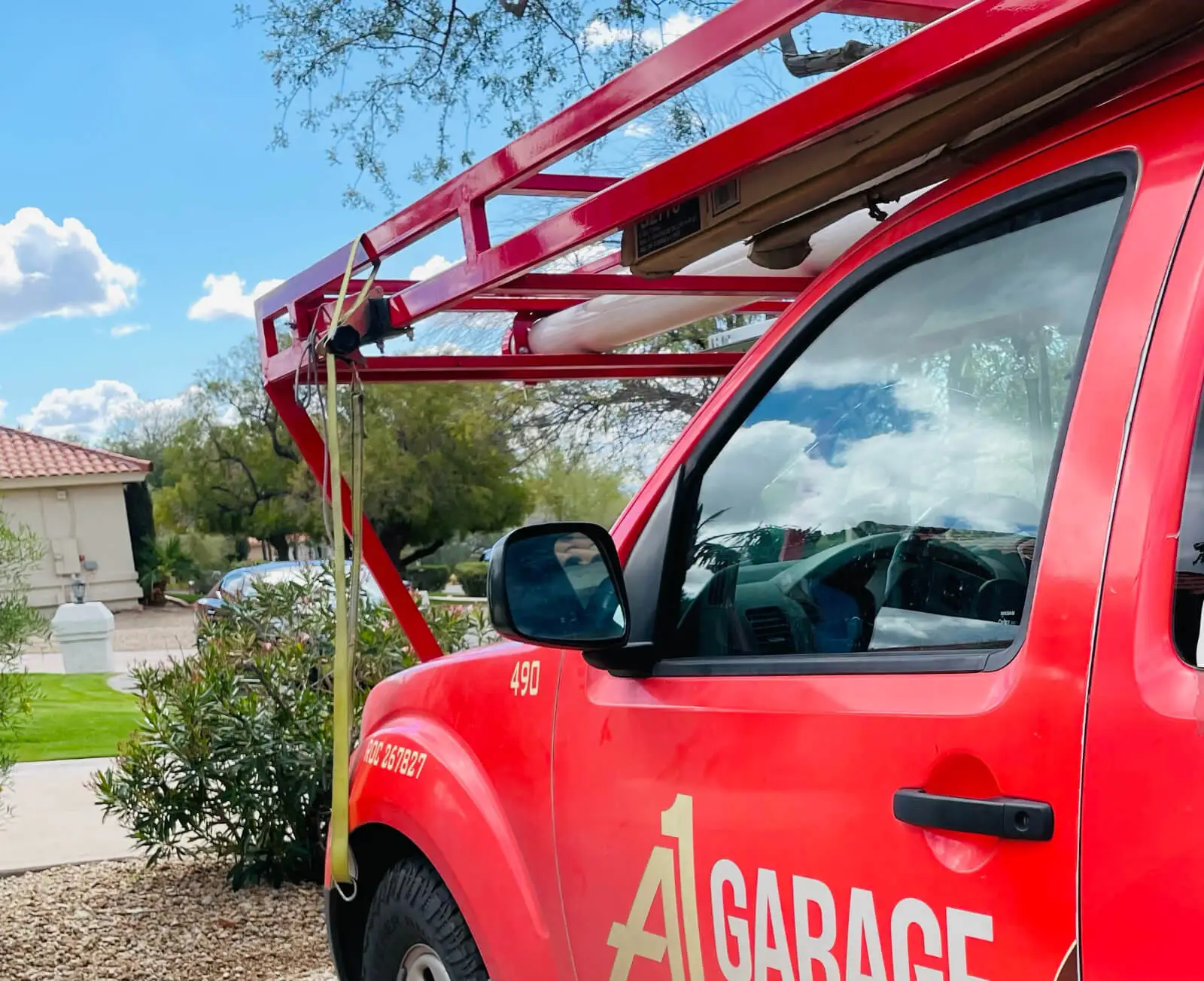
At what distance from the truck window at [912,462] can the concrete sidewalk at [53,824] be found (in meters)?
5.32

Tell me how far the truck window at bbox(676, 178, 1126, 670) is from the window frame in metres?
0.01

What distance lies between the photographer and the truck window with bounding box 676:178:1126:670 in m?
1.57

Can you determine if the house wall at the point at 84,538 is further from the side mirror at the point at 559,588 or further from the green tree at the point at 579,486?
the side mirror at the point at 559,588

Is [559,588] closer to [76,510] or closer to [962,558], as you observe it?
[962,558]

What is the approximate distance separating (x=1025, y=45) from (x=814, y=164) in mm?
542

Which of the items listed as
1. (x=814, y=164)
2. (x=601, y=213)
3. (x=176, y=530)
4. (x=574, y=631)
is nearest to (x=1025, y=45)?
(x=814, y=164)

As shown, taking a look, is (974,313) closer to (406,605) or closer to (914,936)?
(914,936)

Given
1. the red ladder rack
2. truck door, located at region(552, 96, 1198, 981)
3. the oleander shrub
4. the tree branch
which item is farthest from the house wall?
truck door, located at region(552, 96, 1198, 981)

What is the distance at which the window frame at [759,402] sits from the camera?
147cm

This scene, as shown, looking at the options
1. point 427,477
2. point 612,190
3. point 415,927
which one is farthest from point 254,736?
point 427,477

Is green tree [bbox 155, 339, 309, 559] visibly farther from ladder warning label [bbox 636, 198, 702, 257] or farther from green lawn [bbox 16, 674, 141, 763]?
ladder warning label [bbox 636, 198, 702, 257]

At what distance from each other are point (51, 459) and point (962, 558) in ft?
129

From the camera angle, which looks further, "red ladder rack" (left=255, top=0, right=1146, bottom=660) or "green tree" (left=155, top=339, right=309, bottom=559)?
"green tree" (left=155, top=339, right=309, bottom=559)

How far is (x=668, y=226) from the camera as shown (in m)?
2.34
